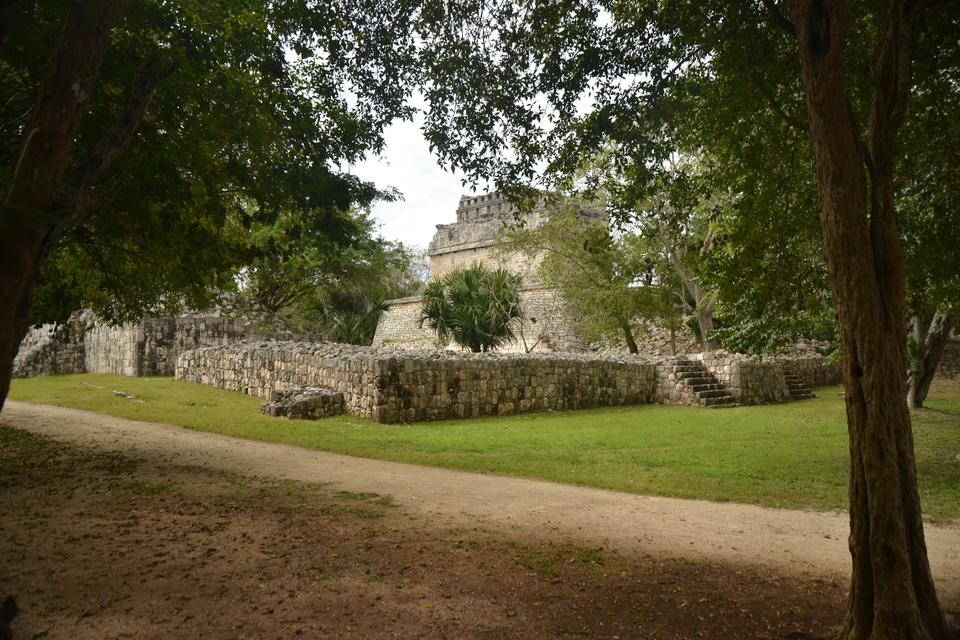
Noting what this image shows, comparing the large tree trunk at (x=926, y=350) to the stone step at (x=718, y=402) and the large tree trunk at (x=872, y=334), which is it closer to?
the stone step at (x=718, y=402)

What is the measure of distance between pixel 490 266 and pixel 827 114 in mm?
30504

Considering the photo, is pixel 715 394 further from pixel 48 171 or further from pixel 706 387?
pixel 48 171

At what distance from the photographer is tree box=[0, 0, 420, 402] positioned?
16.2ft

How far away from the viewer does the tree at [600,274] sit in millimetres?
23573

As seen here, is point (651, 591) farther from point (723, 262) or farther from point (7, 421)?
point (7, 421)

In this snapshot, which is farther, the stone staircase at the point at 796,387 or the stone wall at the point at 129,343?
the stone staircase at the point at 796,387

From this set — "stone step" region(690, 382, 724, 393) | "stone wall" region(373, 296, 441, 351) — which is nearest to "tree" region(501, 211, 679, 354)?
"stone step" region(690, 382, 724, 393)

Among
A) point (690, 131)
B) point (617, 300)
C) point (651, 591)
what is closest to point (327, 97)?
point (690, 131)

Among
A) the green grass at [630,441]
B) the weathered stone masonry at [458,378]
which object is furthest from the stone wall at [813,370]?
the green grass at [630,441]

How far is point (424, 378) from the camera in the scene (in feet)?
42.8

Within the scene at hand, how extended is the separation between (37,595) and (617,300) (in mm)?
21406

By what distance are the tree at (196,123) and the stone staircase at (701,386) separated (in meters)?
13.0

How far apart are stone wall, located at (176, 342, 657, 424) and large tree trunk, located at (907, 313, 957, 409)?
640cm

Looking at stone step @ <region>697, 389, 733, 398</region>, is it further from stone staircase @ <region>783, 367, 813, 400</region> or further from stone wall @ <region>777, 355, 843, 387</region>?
stone wall @ <region>777, 355, 843, 387</region>
